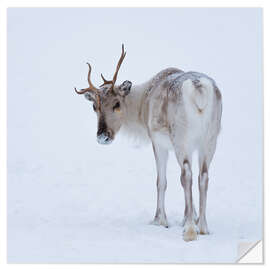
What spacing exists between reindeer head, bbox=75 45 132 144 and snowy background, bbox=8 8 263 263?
0.50m

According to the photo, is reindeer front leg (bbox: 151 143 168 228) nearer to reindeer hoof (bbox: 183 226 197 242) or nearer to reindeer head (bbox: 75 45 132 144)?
reindeer head (bbox: 75 45 132 144)

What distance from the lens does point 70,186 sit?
299 inches

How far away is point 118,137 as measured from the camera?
704 cm

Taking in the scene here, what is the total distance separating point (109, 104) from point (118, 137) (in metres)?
0.60

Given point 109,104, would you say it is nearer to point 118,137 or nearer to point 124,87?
point 124,87

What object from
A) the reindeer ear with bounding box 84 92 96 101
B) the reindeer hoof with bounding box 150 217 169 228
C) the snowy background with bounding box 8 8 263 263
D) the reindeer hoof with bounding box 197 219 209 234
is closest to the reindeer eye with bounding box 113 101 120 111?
the reindeer ear with bounding box 84 92 96 101

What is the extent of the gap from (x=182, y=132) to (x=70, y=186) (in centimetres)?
217

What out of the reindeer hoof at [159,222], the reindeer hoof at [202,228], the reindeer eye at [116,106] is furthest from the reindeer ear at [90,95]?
the reindeer hoof at [202,228]

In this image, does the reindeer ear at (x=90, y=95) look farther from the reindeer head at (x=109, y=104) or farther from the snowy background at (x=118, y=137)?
the snowy background at (x=118, y=137)

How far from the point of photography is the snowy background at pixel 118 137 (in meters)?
5.98

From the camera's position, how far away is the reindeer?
5852 mm

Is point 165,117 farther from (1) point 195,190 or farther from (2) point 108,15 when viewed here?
(1) point 195,190

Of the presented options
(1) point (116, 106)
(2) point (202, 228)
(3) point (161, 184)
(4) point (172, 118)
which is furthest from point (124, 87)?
(2) point (202, 228)
